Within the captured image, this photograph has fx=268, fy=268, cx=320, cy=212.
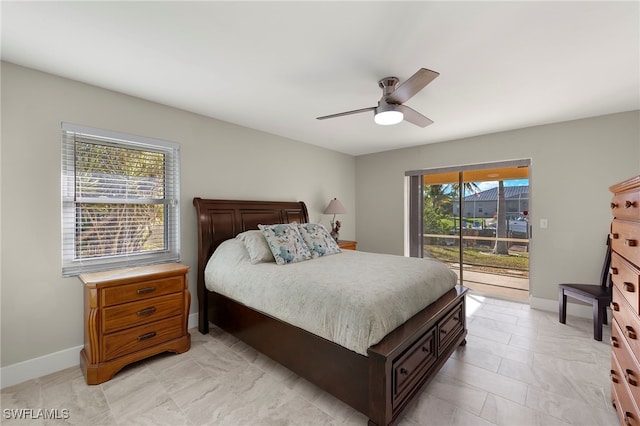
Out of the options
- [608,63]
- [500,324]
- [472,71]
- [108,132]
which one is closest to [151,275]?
[108,132]

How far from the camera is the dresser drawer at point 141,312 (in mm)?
2096

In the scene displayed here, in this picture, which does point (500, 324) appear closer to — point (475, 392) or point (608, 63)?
point (475, 392)

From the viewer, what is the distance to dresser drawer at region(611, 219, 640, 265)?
4.21 feet

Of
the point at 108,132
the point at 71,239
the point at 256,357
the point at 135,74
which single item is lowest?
the point at 256,357

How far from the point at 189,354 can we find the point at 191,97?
8.08ft

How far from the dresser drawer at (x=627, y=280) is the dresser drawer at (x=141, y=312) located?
3.05 metres

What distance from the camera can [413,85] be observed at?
6.16 feet

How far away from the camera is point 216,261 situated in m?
2.81

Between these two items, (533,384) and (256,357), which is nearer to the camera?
(533,384)

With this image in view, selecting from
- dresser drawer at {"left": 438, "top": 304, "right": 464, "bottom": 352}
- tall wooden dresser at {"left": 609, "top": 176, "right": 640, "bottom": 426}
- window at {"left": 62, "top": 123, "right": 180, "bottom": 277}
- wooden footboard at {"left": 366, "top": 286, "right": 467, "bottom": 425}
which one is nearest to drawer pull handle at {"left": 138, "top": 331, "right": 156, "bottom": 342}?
window at {"left": 62, "top": 123, "right": 180, "bottom": 277}

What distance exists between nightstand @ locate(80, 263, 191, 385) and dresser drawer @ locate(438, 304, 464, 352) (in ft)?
7.34

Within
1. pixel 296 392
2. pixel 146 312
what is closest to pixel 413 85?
pixel 296 392

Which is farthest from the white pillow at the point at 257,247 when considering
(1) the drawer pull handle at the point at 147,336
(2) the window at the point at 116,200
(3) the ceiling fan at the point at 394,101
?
(3) the ceiling fan at the point at 394,101

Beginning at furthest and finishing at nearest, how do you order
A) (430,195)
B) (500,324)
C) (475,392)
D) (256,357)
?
(430,195) < (500,324) < (256,357) < (475,392)
